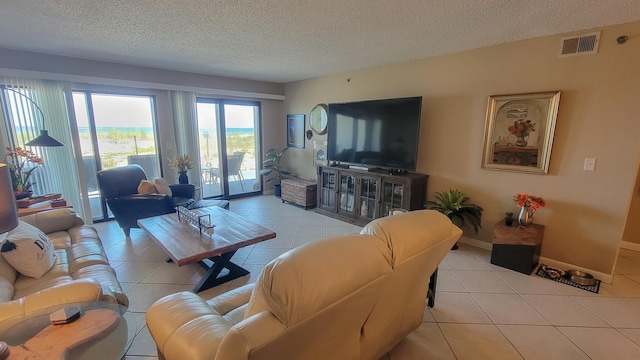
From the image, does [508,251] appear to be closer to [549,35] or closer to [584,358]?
[584,358]

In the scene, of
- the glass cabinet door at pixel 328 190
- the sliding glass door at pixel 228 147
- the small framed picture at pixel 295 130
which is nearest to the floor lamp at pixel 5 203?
the glass cabinet door at pixel 328 190

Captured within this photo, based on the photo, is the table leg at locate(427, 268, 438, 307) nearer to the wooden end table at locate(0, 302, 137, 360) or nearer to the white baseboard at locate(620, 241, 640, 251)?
the wooden end table at locate(0, 302, 137, 360)

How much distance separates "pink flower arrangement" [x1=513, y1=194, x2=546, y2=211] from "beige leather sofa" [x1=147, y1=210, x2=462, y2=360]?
1.85m

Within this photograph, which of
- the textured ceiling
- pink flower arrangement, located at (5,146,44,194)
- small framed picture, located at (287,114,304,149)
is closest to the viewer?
the textured ceiling

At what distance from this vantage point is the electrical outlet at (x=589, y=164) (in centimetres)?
257

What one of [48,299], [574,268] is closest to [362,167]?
[574,268]

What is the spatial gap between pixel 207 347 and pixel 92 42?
11.6ft

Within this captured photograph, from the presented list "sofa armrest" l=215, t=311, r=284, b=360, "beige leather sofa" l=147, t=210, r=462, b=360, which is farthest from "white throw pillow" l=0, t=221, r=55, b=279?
"sofa armrest" l=215, t=311, r=284, b=360

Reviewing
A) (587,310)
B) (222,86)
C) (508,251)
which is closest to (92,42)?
(222,86)

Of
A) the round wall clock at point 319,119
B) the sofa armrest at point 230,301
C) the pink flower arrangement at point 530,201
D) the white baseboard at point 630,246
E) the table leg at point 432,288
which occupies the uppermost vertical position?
the round wall clock at point 319,119

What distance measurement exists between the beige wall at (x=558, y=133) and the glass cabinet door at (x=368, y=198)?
0.70 meters

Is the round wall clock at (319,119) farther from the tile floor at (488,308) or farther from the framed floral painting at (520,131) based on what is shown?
the framed floral painting at (520,131)

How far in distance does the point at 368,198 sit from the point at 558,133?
2.22 m

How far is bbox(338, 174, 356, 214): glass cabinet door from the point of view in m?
4.21
